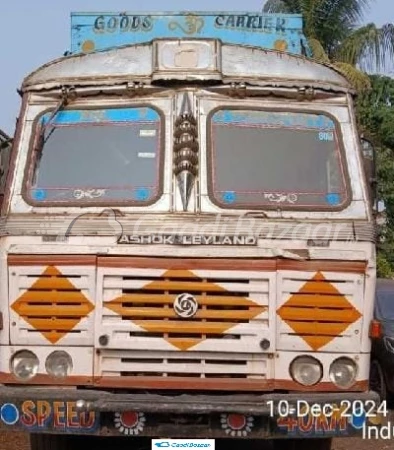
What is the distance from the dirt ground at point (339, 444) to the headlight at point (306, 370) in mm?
2552

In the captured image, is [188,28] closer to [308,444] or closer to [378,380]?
[308,444]

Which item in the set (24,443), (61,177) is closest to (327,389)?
(61,177)

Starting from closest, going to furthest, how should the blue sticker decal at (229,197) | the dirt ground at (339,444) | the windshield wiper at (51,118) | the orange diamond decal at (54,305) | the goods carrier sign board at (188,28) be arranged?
the orange diamond decal at (54,305) → the blue sticker decal at (229,197) → the windshield wiper at (51,118) → the goods carrier sign board at (188,28) → the dirt ground at (339,444)

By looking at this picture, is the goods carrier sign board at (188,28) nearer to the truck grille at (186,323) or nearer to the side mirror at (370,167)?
the side mirror at (370,167)

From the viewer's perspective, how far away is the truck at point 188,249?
5.31m

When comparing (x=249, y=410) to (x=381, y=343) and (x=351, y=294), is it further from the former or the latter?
(x=381, y=343)

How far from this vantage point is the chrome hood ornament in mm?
5758

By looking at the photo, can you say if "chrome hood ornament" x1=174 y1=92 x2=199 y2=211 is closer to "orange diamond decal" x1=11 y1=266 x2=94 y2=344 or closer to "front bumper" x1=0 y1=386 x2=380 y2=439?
"orange diamond decal" x1=11 y1=266 x2=94 y2=344

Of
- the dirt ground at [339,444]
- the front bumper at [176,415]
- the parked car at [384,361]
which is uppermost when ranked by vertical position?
the parked car at [384,361]

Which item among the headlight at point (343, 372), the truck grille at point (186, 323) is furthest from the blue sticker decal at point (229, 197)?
the headlight at point (343, 372)

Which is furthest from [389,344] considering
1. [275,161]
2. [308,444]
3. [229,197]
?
A: [229,197]

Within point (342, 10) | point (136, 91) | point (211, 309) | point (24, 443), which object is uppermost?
point (342, 10)

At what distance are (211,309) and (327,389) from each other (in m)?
0.86

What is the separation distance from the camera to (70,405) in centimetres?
520
